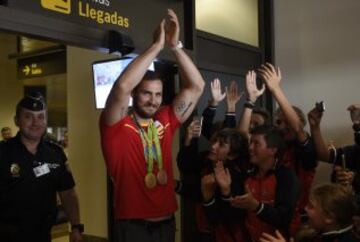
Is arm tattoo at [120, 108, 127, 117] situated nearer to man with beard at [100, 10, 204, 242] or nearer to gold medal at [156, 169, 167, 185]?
man with beard at [100, 10, 204, 242]

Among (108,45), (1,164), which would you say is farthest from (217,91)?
(1,164)

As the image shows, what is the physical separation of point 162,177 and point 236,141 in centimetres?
52

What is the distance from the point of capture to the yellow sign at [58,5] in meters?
2.10

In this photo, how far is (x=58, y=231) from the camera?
535 centimetres

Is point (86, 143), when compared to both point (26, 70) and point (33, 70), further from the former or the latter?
point (26, 70)

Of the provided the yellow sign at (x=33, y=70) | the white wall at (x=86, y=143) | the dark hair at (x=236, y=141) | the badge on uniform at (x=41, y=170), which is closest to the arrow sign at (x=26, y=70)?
the yellow sign at (x=33, y=70)

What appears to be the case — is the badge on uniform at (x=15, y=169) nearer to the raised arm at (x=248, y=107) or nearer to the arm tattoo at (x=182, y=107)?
the arm tattoo at (x=182, y=107)

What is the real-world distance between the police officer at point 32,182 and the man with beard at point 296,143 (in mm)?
1306

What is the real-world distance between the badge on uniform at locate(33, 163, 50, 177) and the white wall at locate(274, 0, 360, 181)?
2.28 m

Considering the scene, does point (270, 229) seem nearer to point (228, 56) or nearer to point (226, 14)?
point (228, 56)

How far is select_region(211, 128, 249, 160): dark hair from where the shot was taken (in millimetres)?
2283

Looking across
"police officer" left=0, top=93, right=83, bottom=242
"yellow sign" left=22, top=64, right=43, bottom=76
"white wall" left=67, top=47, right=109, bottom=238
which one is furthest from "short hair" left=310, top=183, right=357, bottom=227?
"yellow sign" left=22, top=64, right=43, bottom=76

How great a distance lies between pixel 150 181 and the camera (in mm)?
1932

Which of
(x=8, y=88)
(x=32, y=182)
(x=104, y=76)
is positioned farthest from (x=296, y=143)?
(x=8, y=88)
